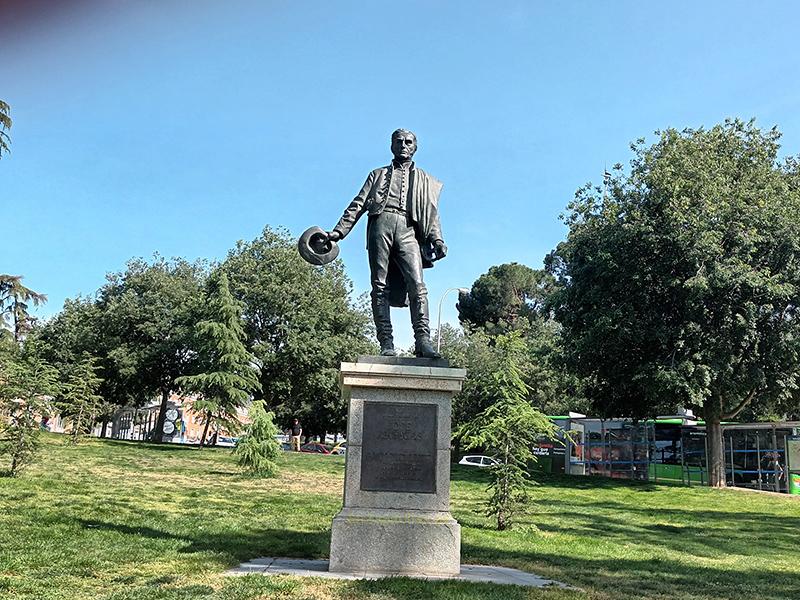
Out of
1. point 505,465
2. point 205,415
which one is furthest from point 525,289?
point 505,465

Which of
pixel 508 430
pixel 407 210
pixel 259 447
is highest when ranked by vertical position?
pixel 407 210

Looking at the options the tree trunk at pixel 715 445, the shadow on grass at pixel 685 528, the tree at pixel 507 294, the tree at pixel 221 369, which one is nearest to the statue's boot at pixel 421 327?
the shadow on grass at pixel 685 528

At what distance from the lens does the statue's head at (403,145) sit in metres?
8.54

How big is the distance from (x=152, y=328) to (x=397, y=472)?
1403 inches

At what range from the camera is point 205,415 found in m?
33.2

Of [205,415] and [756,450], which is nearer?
[756,450]

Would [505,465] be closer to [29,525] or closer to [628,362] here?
[29,525]

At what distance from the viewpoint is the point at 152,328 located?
40469mm

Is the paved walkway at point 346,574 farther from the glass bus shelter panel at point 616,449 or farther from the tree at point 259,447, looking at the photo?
the glass bus shelter panel at point 616,449

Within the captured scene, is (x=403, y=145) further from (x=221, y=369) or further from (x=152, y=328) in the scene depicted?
(x=152, y=328)

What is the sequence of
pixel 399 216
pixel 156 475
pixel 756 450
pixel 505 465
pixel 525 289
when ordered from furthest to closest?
pixel 525 289 < pixel 756 450 < pixel 156 475 < pixel 505 465 < pixel 399 216

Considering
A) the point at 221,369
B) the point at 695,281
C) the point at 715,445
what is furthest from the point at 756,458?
the point at 221,369

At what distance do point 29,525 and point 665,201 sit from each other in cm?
2036

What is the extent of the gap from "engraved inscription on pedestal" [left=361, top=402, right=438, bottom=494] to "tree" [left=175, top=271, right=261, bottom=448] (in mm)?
26042
